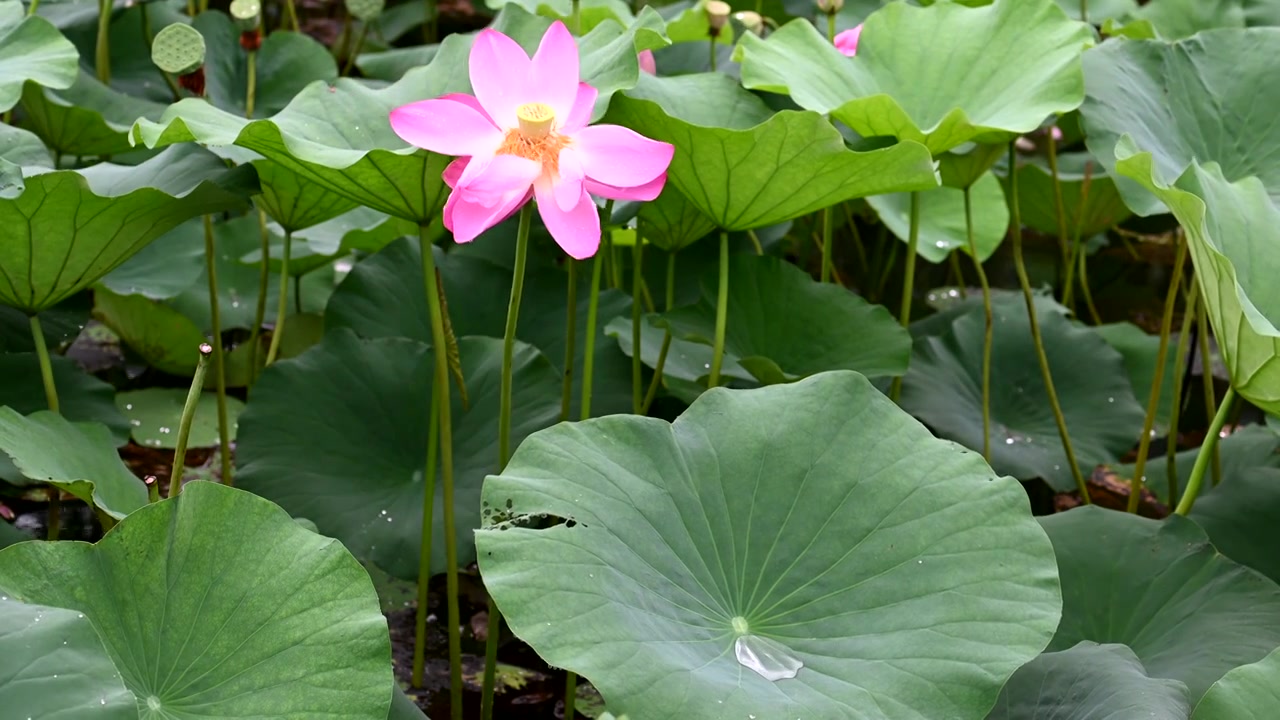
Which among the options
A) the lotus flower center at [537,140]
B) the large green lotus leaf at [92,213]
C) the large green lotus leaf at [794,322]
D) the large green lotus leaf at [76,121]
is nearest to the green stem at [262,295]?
the large green lotus leaf at [76,121]

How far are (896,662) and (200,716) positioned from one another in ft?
1.68

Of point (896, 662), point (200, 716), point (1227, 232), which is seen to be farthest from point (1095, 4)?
point (200, 716)

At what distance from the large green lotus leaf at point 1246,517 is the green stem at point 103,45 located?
69.7 inches

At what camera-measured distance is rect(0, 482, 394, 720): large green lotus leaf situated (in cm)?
88

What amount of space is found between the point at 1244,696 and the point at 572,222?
637 millimetres

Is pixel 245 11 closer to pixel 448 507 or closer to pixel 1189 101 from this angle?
pixel 448 507

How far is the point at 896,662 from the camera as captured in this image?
0.93m

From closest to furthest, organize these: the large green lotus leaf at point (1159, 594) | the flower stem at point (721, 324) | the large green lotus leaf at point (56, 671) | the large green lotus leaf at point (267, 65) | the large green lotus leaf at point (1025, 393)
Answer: the large green lotus leaf at point (56, 671)
the large green lotus leaf at point (1159, 594)
the flower stem at point (721, 324)
the large green lotus leaf at point (1025, 393)
the large green lotus leaf at point (267, 65)

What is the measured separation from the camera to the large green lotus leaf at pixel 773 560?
886 millimetres

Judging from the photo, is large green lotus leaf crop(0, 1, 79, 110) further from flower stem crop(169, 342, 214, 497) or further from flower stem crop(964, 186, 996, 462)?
flower stem crop(964, 186, 996, 462)

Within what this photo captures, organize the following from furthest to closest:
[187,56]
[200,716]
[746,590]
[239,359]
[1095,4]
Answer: [1095,4] → [239,359] → [187,56] → [746,590] → [200,716]

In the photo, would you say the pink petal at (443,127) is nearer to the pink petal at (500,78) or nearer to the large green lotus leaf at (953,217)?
the pink petal at (500,78)

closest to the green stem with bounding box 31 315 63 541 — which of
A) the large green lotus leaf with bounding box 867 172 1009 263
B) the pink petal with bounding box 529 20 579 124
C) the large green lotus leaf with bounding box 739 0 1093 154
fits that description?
the pink petal with bounding box 529 20 579 124

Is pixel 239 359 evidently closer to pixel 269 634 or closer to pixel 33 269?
pixel 33 269
